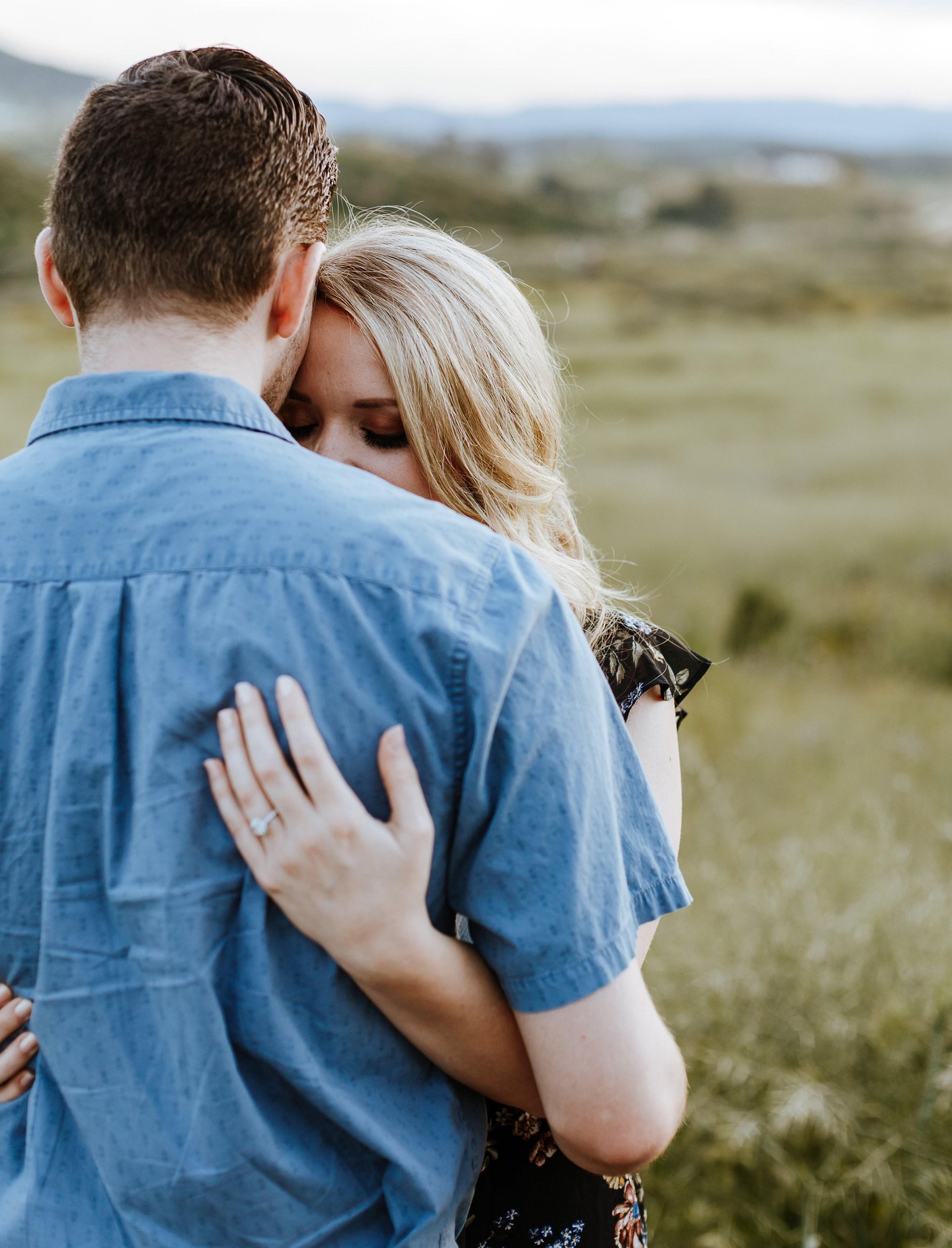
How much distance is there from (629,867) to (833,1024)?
2.32 m

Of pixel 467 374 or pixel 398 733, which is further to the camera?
pixel 467 374

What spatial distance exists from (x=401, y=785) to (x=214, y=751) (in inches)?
7.1

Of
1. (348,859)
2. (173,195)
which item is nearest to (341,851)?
(348,859)

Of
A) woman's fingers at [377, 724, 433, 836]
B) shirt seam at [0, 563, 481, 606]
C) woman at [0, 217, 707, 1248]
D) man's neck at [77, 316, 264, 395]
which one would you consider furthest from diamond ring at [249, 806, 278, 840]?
man's neck at [77, 316, 264, 395]

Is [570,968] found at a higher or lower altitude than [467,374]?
lower

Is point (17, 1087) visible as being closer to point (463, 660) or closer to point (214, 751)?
point (214, 751)

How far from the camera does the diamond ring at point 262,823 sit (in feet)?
3.27

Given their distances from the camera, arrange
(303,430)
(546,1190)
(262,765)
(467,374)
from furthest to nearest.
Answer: (303,430) → (467,374) → (546,1190) → (262,765)

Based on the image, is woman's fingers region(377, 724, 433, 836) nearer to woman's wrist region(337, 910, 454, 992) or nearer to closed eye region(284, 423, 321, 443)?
woman's wrist region(337, 910, 454, 992)

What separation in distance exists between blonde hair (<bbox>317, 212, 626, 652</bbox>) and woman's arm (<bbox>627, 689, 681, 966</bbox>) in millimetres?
194

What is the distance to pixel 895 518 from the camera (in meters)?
9.72

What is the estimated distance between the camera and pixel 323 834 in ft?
3.29

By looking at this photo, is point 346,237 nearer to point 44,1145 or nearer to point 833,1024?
point 44,1145

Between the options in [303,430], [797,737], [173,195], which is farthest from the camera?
[797,737]
